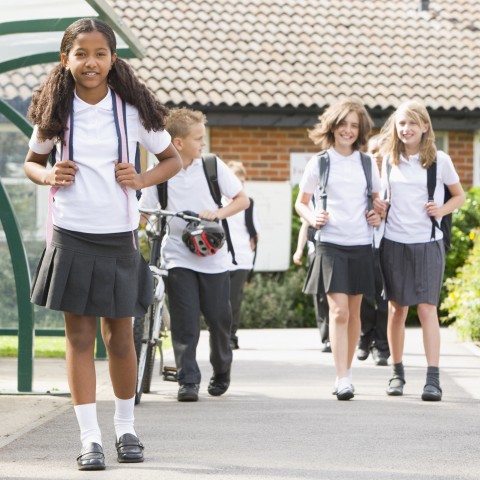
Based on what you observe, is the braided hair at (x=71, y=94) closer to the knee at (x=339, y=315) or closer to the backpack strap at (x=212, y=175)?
the backpack strap at (x=212, y=175)

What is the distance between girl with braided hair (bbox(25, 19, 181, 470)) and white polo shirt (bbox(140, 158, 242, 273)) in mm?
2465

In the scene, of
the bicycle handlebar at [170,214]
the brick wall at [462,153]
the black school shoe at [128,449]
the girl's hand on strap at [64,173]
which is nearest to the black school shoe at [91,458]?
the black school shoe at [128,449]

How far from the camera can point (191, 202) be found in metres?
8.45

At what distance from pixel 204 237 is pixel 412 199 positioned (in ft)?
4.60

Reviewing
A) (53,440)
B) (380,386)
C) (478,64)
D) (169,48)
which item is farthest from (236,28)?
(53,440)

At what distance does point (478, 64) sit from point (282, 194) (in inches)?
193

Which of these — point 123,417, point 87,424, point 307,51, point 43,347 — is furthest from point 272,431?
point 307,51

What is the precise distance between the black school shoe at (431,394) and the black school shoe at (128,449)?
9.25 ft

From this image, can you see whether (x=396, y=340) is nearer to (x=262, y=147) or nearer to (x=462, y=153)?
(x=262, y=147)

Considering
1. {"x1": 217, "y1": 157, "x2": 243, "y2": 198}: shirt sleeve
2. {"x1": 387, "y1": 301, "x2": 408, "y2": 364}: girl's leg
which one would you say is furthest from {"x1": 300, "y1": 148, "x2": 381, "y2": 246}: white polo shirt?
{"x1": 217, "y1": 157, "x2": 243, "y2": 198}: shirt sleeve

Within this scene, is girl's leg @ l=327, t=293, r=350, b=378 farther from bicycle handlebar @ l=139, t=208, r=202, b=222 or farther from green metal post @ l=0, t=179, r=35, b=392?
green metal post @ l=0, t=179, r=35, b=392

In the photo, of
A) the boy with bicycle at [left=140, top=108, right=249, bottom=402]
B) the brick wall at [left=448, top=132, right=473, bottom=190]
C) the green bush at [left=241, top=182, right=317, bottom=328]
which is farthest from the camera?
the brick wall at [left=448, top=132, right=473, bottom=190]

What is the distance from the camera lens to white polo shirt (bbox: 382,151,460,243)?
8562 mm

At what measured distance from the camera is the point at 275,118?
19609 mm
